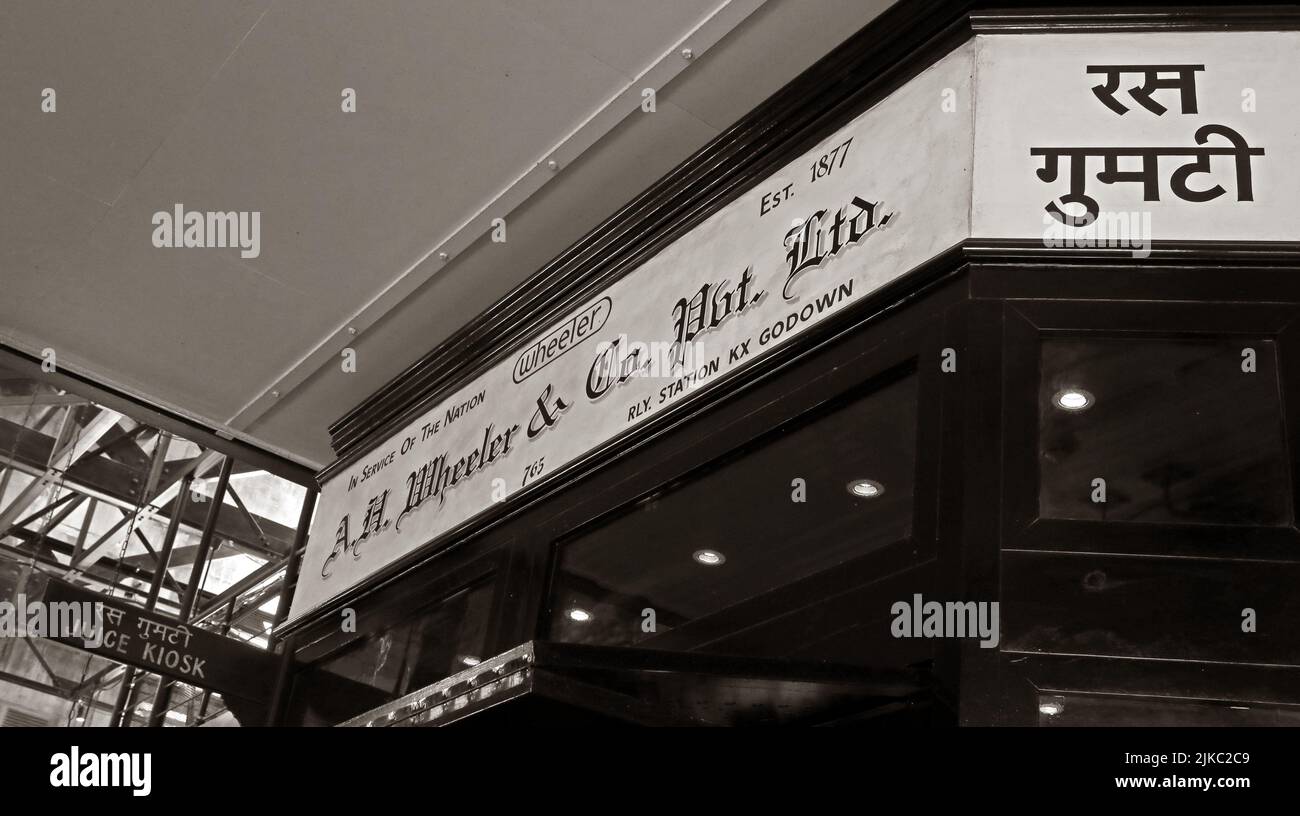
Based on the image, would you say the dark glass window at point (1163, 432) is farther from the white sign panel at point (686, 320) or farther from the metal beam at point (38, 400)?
the metal beam at point (38, 400)

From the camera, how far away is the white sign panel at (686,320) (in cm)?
323

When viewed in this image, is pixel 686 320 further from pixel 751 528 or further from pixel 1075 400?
pixel 1075 400

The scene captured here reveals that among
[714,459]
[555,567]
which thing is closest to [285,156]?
[555,567]

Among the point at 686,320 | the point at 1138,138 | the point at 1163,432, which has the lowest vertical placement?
the point at 1163,432

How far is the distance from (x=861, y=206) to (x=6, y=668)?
1431cm

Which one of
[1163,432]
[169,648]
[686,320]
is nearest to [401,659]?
[169,648]

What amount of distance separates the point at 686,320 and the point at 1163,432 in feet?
4.90

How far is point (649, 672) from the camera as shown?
261 centimetres

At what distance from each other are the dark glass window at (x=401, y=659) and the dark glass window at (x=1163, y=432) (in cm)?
209

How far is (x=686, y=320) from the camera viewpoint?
384cm

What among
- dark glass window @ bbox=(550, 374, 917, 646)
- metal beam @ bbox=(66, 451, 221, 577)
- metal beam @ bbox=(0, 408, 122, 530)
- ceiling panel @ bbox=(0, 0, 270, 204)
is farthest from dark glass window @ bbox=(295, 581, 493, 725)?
metal beam @ bbox=(0, 408, 122, 530)

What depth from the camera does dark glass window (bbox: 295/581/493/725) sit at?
4324 mm

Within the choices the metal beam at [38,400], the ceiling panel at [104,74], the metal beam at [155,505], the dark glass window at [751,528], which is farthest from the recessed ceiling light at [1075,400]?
the metal beam at [38,400]

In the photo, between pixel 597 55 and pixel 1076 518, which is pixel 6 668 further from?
pixel 1076 518
